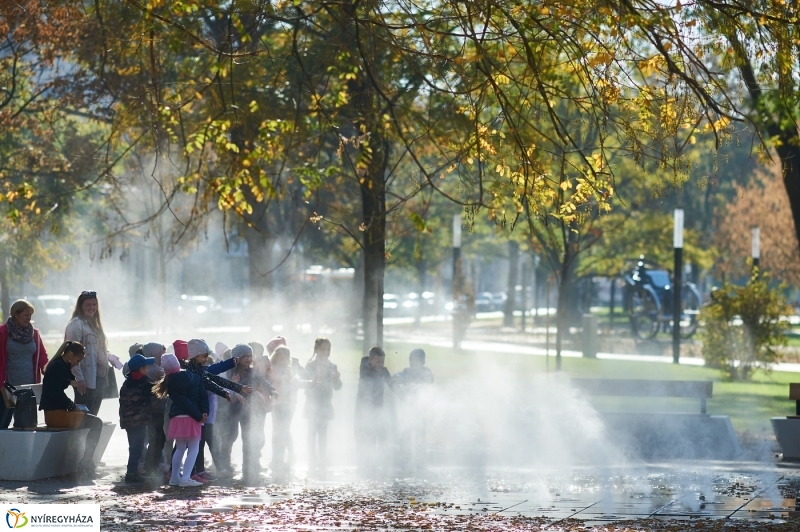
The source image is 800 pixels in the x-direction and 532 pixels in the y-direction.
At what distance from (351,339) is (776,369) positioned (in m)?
13.0

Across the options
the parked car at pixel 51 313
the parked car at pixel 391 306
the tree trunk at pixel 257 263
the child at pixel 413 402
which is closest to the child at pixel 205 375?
the child at pixel 413 402

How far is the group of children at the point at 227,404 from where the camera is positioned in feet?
33.4

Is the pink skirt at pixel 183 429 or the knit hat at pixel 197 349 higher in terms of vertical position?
the knit hat at pixel 197 349

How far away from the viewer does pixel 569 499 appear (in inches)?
368

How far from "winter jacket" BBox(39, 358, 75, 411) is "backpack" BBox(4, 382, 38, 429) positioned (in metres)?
0.31

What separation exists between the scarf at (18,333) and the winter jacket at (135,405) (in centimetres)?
131

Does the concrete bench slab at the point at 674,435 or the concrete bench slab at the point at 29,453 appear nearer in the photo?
the concrete bench slab at the point at 29,453

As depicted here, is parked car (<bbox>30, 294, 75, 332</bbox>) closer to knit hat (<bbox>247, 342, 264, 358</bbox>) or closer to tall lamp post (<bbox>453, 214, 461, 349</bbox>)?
tall lamp post (<bbox>453, 214, 461, 349</bbox>)

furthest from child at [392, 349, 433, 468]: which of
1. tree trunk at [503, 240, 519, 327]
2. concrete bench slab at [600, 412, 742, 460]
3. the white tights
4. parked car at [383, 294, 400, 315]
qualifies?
parked car at [383, 294, 400, 315]

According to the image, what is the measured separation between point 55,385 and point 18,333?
1.04 metres

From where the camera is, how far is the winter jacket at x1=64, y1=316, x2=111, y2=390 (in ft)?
36.5

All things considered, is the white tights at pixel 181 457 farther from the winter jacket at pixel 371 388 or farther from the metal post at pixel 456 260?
the metal post at pixel 456 260

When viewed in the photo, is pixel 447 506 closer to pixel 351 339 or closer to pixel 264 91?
pixel 264 91

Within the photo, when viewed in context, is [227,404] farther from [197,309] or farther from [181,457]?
[197,309]
